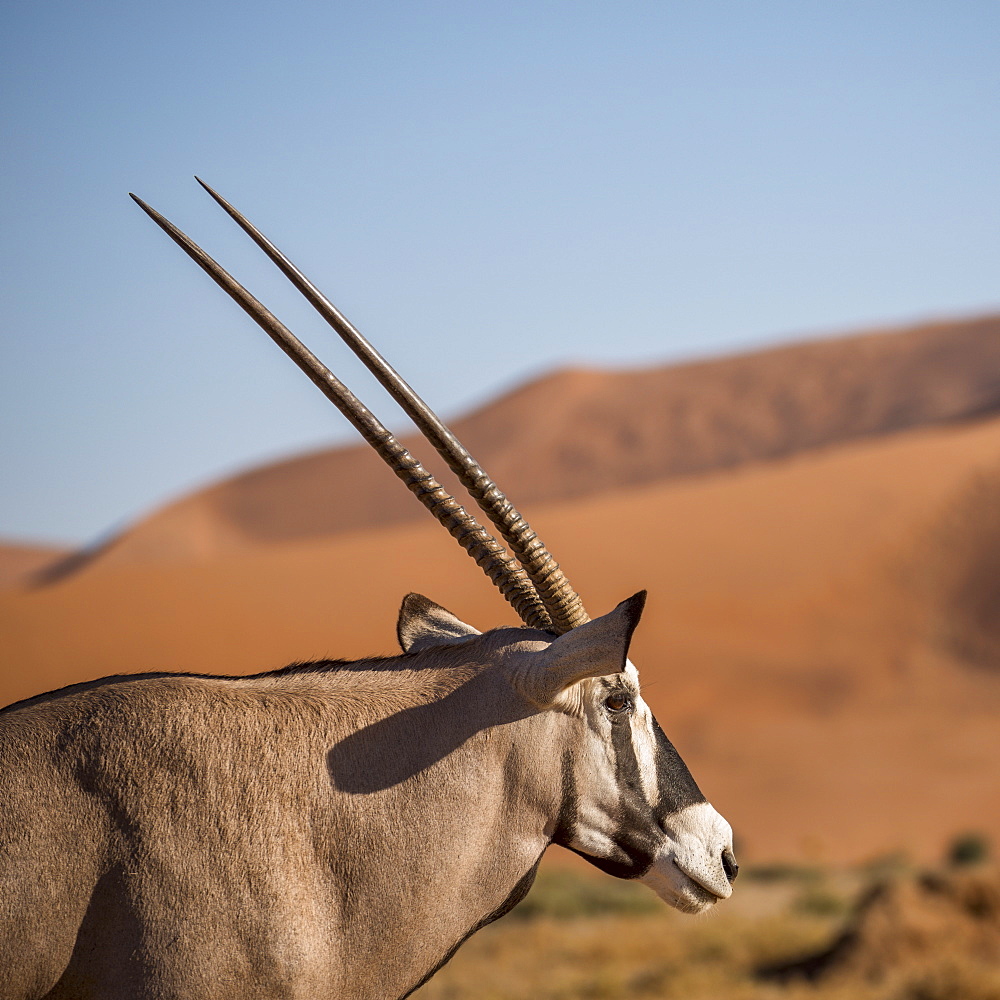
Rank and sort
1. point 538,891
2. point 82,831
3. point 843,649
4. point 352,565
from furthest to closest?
point 352,565 → point 843,649 → point 538,891 → point 82,831

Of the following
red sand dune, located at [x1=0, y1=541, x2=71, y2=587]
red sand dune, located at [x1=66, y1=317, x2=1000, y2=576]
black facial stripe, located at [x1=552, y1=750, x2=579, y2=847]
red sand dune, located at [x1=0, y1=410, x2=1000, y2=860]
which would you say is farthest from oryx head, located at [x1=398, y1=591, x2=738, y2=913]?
red sand dune, located at [x1=0, y1=541, x2=71, y2=587]

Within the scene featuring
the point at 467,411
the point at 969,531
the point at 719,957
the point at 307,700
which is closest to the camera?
the point at 307,700

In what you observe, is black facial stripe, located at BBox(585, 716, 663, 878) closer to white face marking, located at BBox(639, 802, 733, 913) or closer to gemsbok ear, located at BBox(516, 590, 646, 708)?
white face marking, located at BBox(639, 802, 733, 913)

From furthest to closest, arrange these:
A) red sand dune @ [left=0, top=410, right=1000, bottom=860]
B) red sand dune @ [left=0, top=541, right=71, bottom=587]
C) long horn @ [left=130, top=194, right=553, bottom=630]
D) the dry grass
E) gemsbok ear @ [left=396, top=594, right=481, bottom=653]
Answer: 1. red sand dune @ [left=0, top=541, right=71, bottom=587]
2. red sand dune @ [left=0, top=410, right=1000, bottom=860]
3. the dry grass
4. gemsbok ear @ [left=396, top=594, right=481, bottom=653]
5. long horn @ [left=130, top=194, right=553, bottom=630]

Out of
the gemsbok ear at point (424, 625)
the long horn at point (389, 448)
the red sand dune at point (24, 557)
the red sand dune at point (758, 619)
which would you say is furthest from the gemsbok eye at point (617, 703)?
the red sand dune at point (24, 557)

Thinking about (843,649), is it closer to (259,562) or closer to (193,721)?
(259,562)

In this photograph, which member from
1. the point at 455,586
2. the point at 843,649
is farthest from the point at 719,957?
the point at 455,586

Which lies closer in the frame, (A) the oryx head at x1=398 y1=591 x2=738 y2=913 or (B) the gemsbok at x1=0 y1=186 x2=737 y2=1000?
(B) the gemsbok at x1=0 y1=186 x2=737 y2=1000

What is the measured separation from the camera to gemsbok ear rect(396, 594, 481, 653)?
11.4ft

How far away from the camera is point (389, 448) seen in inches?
120

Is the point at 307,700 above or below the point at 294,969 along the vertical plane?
above

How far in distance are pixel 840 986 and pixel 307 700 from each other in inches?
421

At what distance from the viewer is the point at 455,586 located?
38.9 m

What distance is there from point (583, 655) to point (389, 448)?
0.79 meters
